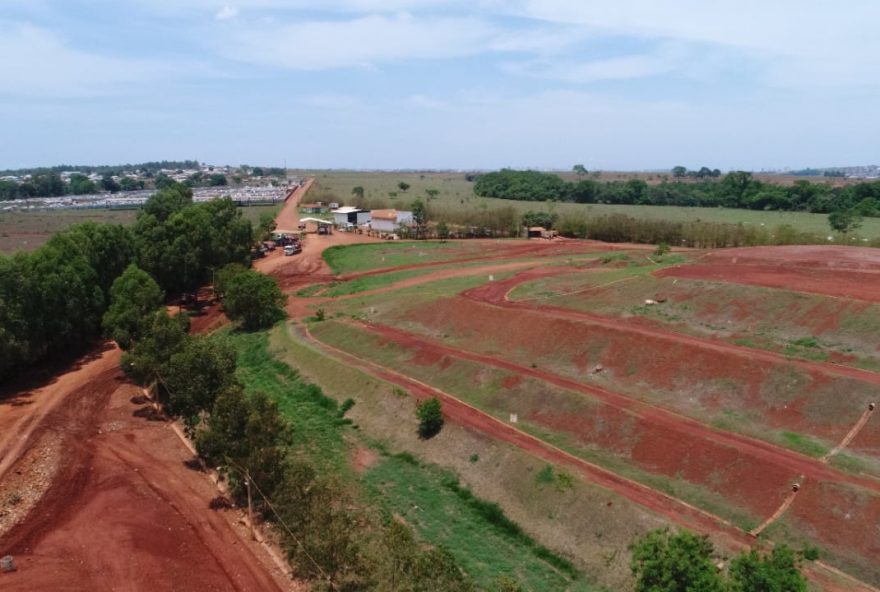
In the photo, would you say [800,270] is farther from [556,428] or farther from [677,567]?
[677,567]

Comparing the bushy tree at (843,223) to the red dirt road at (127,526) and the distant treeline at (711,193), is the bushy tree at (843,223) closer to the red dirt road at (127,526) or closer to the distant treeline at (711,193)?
the distant treeline at (711,193)

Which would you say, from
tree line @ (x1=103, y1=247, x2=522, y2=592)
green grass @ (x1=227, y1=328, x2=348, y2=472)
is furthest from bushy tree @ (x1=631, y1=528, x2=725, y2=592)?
green grass @ (x1=227, y1=328, x2=348, y2=472)

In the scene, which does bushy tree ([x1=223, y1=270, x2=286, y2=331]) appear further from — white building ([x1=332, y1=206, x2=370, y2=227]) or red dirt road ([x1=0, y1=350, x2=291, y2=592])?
white building ([x1=332, y1=206, x2=370, y2=227])

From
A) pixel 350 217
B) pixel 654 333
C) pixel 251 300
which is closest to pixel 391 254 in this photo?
pixel 350 217

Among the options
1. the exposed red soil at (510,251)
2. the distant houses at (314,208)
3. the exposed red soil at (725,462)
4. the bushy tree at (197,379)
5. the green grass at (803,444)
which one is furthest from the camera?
the distant houses at (314,208)

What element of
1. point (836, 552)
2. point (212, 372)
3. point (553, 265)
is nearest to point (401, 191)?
point (553, 265)

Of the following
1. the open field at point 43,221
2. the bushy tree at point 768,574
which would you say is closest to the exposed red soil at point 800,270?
the bushy tree at point 768,574
